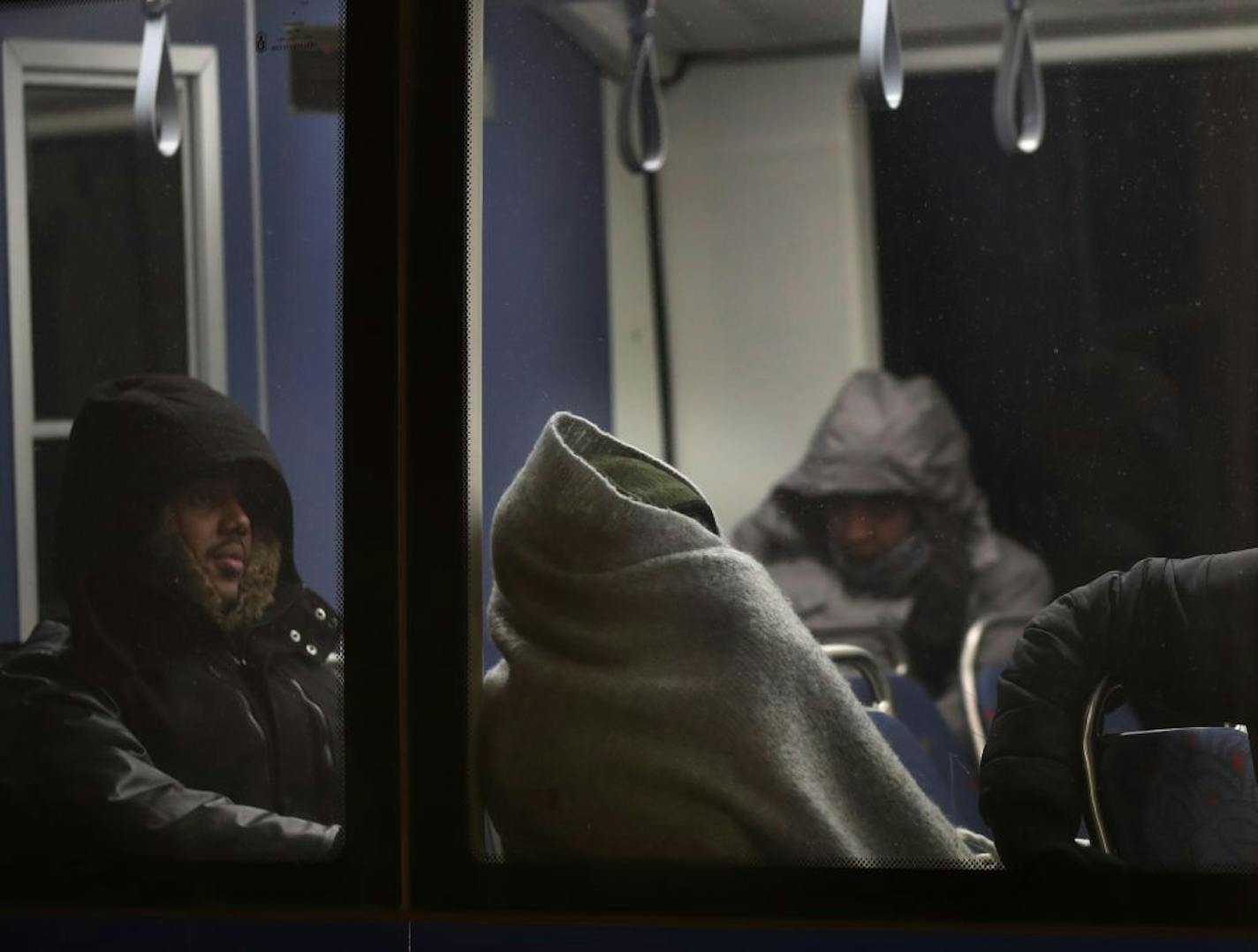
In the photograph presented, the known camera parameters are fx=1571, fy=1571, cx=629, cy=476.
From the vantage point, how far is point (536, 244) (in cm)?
179

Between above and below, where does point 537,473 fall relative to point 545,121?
below

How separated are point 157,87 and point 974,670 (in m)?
1.18

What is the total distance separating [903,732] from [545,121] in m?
0.82

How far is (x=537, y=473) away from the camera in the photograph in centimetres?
174

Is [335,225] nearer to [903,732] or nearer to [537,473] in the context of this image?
[537,473]

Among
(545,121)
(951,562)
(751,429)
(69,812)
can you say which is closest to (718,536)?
(751,429)

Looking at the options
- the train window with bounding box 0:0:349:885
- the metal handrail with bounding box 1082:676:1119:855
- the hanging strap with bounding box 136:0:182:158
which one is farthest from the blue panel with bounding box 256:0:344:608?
the metal handrail with bounding box 1082:676:1119:855

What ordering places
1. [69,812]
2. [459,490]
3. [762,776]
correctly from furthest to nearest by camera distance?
[69,812]
[459,490]
[762,776]

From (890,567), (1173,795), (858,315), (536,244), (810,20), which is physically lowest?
(1173,795)

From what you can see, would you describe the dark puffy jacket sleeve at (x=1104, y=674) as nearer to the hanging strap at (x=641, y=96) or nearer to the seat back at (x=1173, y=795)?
the seat back at (x=1173, y=795)

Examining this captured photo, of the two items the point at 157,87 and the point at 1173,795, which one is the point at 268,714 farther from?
the point at 1173,795

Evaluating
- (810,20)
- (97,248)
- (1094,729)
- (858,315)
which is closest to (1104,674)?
(1094,729)

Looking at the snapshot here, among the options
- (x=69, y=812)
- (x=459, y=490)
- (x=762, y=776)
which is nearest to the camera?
(x=762, y=776)

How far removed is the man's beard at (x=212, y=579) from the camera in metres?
1.83
